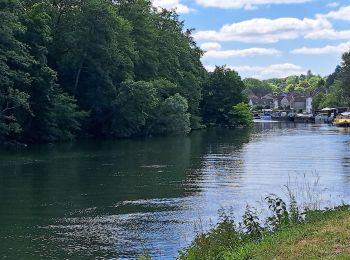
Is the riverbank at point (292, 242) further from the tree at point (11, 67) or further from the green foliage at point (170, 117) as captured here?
the green foliage at point (170, 117)

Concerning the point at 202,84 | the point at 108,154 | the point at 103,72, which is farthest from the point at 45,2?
the point at 202,84

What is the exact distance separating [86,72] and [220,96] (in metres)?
43.3

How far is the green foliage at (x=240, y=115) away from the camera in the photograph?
108812 millimetres

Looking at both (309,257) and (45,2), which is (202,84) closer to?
(45,2)

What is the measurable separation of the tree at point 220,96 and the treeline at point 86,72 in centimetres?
1729

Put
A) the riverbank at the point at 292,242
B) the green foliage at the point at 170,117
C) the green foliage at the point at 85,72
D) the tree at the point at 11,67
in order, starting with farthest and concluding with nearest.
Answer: the green foliage at the point at 170,117
the green foliage at the point at 85,72
the tree at the point at 11,67
the riverbank at the point at 292,242

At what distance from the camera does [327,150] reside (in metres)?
49.8

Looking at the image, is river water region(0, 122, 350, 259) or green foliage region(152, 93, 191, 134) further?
green foliage region(152, 93, 191, 134)

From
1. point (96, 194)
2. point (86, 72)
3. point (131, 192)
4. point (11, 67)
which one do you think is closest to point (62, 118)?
point (11, 67)

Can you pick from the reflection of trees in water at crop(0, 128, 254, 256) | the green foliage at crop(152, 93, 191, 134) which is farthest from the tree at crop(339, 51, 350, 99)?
the reflection of trees in water at crop(0, 128, 254, 256)

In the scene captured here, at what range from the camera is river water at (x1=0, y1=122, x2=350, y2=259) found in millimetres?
17500

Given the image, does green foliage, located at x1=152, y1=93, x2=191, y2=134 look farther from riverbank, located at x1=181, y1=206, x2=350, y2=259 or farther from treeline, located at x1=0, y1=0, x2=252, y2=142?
riverbank, located at x1=181, y1=206, x2=350, y2=259

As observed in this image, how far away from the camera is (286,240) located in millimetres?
12422

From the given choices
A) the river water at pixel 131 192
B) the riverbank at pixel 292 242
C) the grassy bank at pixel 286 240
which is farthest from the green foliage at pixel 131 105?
the riverbank at pixel 292 242
